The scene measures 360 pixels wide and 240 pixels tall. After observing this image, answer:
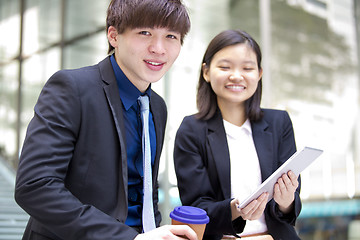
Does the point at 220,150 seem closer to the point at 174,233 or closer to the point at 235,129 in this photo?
the point at 235,129

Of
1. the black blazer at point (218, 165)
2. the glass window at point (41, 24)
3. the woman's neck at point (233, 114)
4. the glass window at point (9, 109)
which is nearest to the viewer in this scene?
the black blazer at point (218, 165)

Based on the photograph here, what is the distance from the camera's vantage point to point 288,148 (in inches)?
73.6

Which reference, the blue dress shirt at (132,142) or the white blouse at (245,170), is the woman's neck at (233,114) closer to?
the white blouse at (245,170)

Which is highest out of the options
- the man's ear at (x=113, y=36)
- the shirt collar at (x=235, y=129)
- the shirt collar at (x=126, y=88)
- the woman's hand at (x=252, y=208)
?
the man's ear at (x=113, y=36)

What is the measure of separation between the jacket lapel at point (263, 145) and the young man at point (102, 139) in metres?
0.53

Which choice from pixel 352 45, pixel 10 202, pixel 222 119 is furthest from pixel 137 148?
pixel 352 45

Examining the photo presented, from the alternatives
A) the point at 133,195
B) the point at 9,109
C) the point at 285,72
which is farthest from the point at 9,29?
the point at 133,195

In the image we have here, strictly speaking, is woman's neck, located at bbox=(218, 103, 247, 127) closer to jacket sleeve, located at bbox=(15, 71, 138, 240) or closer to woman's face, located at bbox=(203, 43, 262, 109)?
woman's face, located at bbox=(203, 43, 262, 109)

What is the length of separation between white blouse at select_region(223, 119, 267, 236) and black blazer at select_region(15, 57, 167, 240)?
0.65 m

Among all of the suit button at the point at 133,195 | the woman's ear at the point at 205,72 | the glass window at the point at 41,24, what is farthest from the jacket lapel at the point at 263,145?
the glass window at the point at 41,24

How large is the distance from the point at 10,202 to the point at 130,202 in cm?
437

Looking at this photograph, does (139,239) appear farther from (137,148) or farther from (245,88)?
(245,88)

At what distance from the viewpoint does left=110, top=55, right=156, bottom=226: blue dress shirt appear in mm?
1380

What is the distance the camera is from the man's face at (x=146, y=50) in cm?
130
